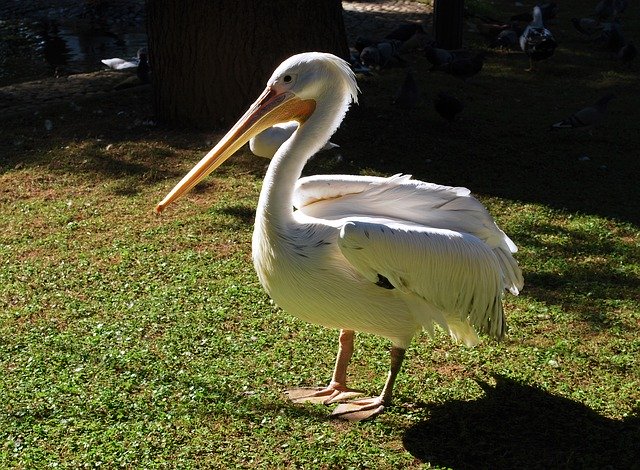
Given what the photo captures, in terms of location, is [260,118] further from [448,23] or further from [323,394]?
[448,23]

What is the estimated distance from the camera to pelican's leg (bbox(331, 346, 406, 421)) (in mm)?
3398

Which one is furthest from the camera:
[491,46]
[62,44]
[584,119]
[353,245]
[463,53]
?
[62,44]

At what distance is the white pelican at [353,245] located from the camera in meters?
3.18

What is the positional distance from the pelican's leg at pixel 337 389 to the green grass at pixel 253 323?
7 centimetres

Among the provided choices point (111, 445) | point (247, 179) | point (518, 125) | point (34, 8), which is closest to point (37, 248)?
point (247, 179)

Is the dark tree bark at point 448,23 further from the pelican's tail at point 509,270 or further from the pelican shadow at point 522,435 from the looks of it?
the pelican shadow at point 522,435

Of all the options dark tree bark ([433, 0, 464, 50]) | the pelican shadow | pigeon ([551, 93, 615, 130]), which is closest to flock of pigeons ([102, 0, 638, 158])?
pigeon ([551, 93, 615, 130])

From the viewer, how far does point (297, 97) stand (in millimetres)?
3441

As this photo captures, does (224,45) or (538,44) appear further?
(538,44)

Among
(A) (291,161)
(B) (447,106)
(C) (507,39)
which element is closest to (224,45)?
(B) (447,106)

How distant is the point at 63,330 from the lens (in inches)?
161

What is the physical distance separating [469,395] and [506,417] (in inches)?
8.4

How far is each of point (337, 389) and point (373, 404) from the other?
20cm

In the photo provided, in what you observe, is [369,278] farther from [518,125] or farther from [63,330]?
[518,125]
